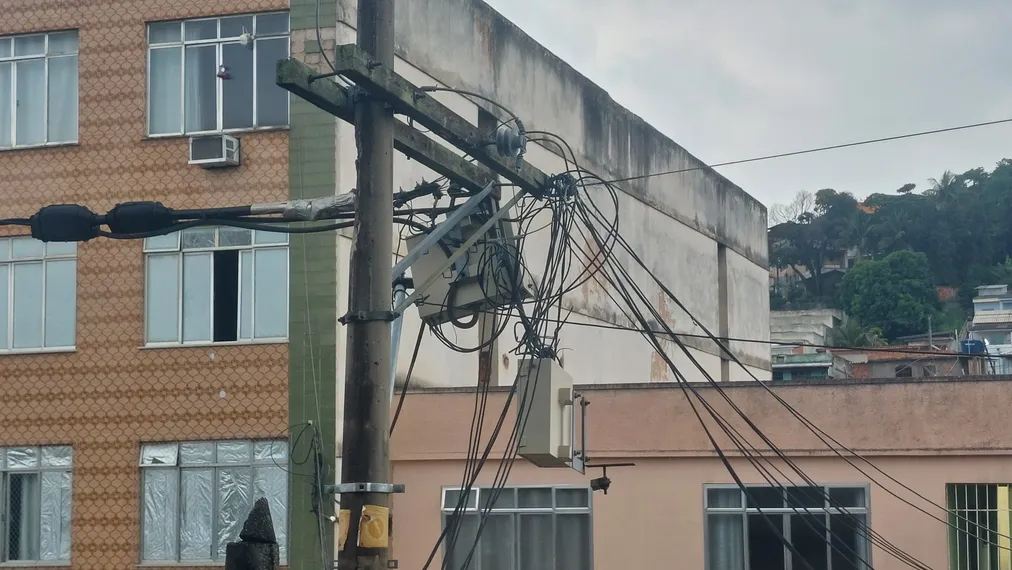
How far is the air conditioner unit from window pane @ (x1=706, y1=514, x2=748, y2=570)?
842 cm

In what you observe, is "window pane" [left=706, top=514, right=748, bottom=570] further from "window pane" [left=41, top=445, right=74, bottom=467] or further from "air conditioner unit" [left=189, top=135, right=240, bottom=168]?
"window pane" [left=41, top=445, right=74, bottom=467]

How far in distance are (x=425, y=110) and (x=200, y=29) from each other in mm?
11575

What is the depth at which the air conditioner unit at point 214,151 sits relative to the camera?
803 inches

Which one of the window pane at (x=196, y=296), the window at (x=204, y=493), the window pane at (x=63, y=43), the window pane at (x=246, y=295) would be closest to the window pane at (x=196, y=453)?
the window at (x=204, y=493)

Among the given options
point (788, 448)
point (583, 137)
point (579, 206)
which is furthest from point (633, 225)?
point (579, 206)

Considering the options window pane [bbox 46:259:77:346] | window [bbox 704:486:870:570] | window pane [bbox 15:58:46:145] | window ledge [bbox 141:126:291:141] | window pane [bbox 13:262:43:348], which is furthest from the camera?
window pane [bbox 15:58:46:145]

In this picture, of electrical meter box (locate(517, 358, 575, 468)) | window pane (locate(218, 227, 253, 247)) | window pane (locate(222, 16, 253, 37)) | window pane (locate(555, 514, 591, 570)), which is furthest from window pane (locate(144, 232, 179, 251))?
electrical meter box (locate(517, 358, 575, 468))

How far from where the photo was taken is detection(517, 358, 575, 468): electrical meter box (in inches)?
465

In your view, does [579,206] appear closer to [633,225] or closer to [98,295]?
[98,295]

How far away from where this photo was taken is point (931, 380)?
18422 mm

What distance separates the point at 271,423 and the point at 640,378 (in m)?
12.0

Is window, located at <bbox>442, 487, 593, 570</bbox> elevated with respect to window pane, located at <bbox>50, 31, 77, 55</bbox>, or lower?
lower

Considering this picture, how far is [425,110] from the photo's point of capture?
34.7ft

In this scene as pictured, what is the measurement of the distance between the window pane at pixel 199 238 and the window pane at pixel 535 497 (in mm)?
5758
